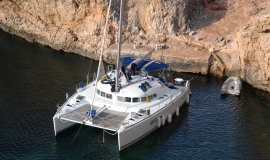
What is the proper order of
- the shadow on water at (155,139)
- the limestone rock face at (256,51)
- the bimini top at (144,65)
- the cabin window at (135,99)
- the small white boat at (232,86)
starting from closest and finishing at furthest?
Result: the shadow on water at (155,139) < the cabin window at (135,99) < the bimini top at (144,65) < the limestone rock face at (256,51) < the small white boat at (232,86)

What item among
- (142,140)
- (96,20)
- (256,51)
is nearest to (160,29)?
(96,20)

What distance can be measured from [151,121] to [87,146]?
301 inches

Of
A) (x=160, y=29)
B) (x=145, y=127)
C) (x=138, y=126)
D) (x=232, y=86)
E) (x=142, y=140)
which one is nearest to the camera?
(x=138, y=126)

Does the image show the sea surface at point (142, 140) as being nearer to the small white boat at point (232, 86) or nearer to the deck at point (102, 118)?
the small white boat at point (232, 86)

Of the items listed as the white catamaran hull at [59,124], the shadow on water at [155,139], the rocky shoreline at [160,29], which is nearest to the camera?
the shadow on water at [155,139]

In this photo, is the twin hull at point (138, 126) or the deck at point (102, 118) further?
the deck at point (102, 118)

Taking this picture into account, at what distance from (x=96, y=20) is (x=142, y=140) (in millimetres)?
29085

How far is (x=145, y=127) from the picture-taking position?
164 feet

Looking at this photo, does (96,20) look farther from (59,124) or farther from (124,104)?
(59,124)

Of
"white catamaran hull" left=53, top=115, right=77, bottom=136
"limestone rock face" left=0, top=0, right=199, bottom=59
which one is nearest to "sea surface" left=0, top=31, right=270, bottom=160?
"white catamaran hull" left=53, top=115, right=77, bottom=136

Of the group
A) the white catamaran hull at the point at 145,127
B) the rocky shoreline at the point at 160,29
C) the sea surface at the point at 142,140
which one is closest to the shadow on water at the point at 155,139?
the sea surface at the point at 142,140

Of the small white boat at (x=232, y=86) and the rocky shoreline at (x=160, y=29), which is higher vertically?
the rocky shoreline at (x=160, y=29)

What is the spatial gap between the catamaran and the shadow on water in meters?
0.60

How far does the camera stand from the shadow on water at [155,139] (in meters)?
48.1
